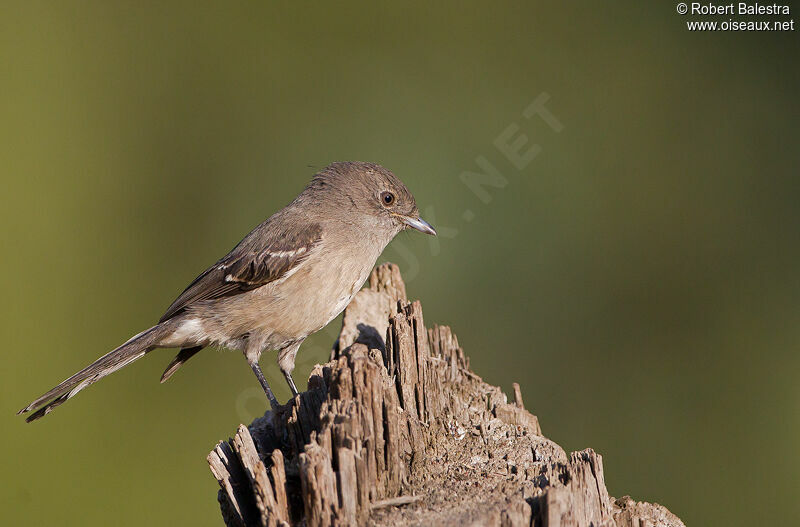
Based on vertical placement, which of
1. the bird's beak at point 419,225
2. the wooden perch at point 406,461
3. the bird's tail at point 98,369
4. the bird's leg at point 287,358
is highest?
the bird's beak at point 419,225

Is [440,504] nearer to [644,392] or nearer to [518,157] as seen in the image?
[644,392]

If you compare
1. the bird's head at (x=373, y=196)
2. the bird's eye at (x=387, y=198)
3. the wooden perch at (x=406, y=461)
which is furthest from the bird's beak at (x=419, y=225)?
the wooden perch at (x=406, y=461)

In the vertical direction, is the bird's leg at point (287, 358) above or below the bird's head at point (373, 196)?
below

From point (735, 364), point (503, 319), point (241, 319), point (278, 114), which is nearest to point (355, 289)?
point (241, 319)

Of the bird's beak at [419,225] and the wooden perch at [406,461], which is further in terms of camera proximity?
the bird's beak at [419,225]

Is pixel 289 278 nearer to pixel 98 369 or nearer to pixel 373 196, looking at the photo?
pixel 373 196

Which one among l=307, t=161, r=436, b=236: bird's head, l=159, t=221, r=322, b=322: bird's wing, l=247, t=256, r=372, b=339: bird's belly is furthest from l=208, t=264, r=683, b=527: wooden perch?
l=307, t=161, r=436, b=236: bird's head

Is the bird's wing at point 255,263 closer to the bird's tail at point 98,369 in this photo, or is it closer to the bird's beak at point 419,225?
the bird's tail at point 98,369

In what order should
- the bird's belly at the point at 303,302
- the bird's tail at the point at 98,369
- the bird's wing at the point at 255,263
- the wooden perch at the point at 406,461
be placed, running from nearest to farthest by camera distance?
the wooden perch at the point at 406,461
the bird's tail at the point at 98,369
the bird's belly at the point at 303,302
the bird's wing at the point at 255,263
